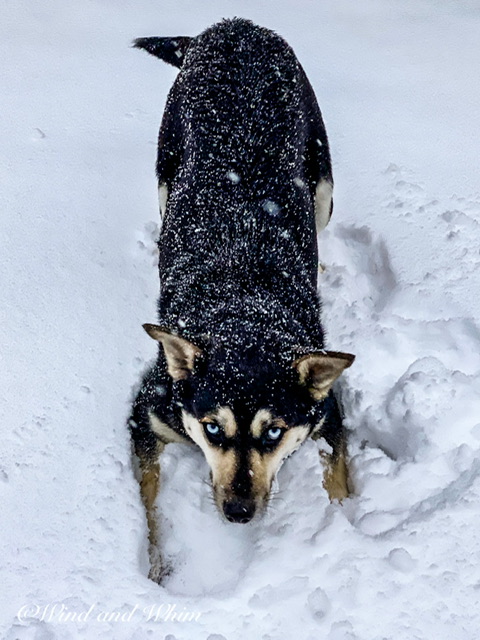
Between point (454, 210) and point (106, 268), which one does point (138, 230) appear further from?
point (454, 210)

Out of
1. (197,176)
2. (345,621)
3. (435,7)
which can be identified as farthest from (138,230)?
(435,7)

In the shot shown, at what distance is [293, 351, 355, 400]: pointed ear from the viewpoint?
8.36ft

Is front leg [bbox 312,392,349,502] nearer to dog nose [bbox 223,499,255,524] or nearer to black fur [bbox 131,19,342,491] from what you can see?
black fur [bbox 131,19,342,491]

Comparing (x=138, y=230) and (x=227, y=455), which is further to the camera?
(x=138, y=230)

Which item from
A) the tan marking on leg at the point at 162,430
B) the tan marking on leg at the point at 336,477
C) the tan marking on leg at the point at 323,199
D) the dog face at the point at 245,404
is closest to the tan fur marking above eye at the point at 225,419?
the dog face at the point at 245,404

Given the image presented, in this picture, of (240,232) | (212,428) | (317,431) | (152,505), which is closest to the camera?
(212,428)

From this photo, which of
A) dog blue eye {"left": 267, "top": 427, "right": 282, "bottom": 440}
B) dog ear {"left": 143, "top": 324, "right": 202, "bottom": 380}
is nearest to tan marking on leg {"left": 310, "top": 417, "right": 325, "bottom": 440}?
dog blue eye {"left": 267, "top": 427, "right": 282, "bottom": 440}

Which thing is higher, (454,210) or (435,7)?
(435,7)

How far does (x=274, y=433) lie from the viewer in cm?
271

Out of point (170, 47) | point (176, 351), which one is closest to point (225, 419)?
point (176, 351)

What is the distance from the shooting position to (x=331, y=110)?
521 centimetres

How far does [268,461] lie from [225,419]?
278 millimetres

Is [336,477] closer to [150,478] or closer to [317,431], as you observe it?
[317,431]

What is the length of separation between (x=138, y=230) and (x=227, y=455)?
6.72 feet
